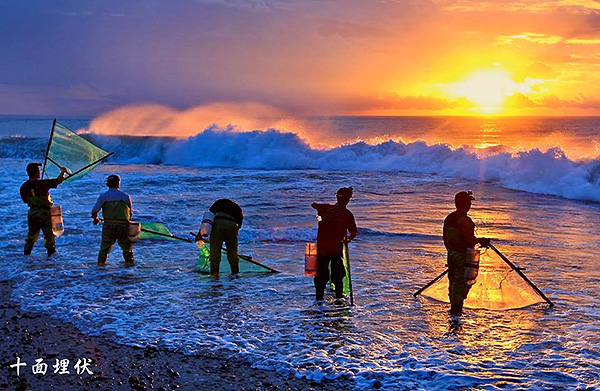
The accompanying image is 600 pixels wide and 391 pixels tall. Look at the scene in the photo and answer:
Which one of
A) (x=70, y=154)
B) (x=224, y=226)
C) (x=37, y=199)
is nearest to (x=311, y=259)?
(x=224, y=226)

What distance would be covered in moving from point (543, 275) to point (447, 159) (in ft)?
81.6

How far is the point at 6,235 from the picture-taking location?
12.3 metres

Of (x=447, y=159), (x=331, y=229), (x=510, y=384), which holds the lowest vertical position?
(x=510, y=384)

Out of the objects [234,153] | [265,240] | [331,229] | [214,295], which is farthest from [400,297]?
[234,153]

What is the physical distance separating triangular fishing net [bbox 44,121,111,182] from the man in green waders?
6469 mm

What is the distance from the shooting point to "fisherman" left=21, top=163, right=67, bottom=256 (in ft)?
32.5

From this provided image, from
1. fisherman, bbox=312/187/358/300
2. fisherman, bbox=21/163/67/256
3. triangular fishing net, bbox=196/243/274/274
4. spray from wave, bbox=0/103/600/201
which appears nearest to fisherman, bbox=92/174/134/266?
fisherman, bbox=21/163/67/256

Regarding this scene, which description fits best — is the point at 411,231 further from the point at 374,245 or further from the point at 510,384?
the point at 510,384

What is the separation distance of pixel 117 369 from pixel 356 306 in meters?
3.20

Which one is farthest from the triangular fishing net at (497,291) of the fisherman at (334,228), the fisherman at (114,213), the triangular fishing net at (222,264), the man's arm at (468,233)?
the fisherman at (114,213)

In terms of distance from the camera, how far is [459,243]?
22.8ft

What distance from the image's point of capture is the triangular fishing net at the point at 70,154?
10595 mm

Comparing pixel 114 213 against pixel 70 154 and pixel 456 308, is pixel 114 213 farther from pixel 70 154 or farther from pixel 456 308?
pixel 456 308

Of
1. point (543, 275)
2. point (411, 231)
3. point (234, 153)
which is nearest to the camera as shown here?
point (543, 275)
